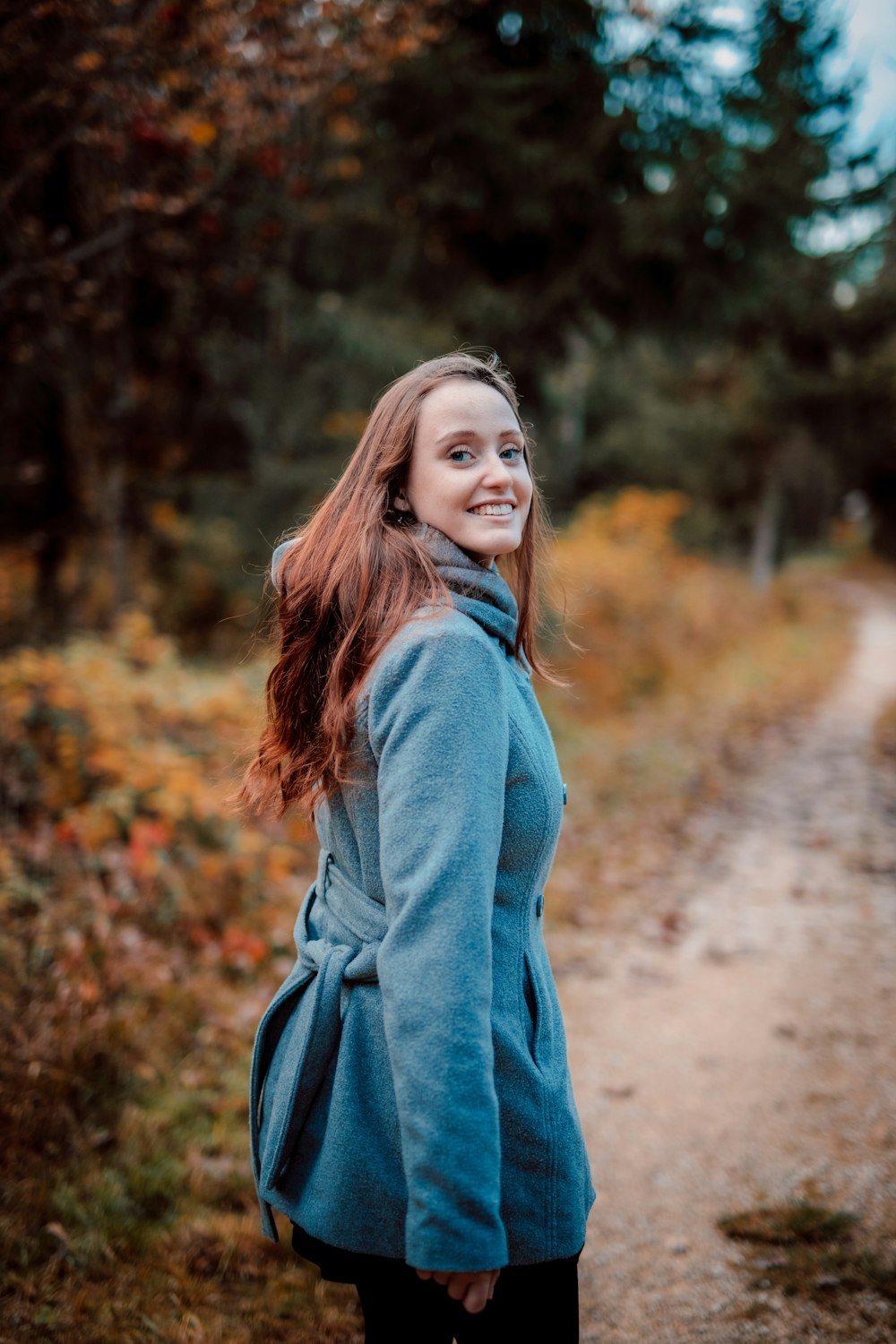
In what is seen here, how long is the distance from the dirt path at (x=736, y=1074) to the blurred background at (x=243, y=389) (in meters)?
0.60

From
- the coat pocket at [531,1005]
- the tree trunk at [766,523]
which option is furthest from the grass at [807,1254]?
the tree trunk at [766,523]

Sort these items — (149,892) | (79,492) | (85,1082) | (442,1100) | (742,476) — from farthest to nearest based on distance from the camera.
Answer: (742,476) → (79,492) → (149,892) → (85,1082) → (442,1100)

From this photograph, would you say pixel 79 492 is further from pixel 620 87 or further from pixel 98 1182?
pixel 98 1182

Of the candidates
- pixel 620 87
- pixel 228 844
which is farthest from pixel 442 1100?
pixel 620 87

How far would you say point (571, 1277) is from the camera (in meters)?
1.44

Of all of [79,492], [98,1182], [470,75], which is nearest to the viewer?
[98,1182]

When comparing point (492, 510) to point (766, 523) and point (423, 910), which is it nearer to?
point (423, 910)

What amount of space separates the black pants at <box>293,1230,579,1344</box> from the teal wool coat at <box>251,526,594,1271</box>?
0.18ft

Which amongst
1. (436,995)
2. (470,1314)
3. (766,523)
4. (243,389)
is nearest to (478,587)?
(436,995)

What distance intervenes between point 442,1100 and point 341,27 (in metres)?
5.87

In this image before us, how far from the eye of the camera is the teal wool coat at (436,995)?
1166 mm

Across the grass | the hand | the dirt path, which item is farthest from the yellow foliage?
the hand

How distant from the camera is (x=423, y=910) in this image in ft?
3.95

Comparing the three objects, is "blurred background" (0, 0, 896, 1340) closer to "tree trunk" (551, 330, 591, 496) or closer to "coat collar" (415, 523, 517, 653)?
"coat collar" (415, 523, 517, 653)
